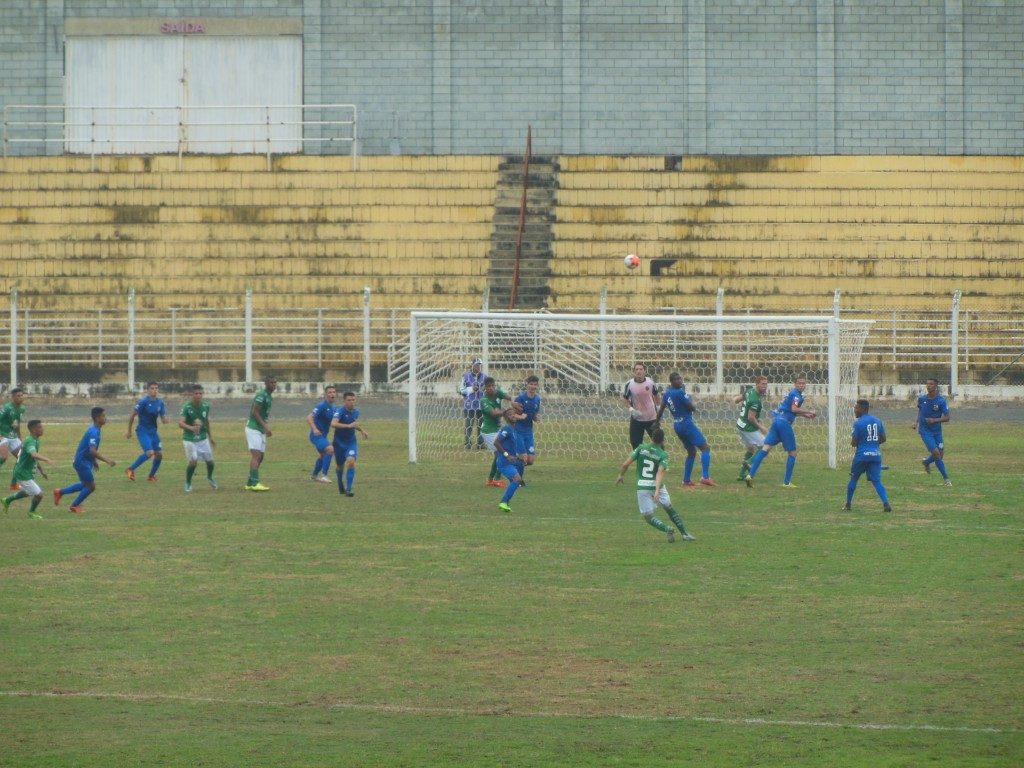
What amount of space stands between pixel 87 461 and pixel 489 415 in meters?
6.48

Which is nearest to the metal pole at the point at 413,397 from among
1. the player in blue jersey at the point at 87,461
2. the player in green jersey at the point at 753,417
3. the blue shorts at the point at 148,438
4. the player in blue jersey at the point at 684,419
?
the blue shorts at the point at 148,438

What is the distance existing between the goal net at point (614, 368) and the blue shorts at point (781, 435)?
3.67 metres

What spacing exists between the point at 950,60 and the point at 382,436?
2238cm

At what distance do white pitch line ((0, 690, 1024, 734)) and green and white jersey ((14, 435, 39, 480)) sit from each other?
30.0ft

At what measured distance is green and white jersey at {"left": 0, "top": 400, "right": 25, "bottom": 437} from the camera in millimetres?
24531

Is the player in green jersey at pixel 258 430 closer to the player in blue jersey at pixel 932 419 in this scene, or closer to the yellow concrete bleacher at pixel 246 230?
the player in blue jersey at pixel 932 419

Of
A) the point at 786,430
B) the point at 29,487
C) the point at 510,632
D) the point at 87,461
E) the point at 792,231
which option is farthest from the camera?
the point at 792,231

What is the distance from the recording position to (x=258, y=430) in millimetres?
24781

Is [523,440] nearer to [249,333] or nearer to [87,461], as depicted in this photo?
[87,461]

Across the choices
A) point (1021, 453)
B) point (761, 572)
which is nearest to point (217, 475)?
point (761, 572)

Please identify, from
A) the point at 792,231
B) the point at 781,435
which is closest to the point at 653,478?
the point at 781,435

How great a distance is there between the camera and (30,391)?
3941 cm

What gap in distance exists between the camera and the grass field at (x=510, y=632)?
37.3ft

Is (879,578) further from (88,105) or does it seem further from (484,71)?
(88,105)
